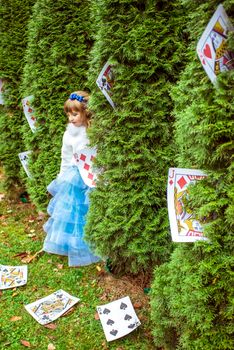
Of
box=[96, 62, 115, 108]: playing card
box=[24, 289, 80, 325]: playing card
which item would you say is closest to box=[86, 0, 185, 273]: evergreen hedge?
box=[96, 62, 115, 108]: playing card

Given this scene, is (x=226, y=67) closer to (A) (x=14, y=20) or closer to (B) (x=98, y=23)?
(B) (x=98, y=23)

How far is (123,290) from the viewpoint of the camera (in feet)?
12.4

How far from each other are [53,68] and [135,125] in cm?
176

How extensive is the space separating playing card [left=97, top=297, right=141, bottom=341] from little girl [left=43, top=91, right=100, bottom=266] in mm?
894

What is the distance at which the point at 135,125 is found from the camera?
10.7ft

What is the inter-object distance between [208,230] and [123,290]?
73.4 inches

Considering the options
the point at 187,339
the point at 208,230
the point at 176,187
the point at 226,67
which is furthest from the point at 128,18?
the point at 187,339

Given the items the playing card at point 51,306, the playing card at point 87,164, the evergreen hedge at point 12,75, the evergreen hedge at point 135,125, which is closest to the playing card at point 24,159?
the evergreen hedge at point 12,75

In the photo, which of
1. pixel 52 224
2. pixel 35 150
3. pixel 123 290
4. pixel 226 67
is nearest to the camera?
pixel 226 67

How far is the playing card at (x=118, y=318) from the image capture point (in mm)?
3193

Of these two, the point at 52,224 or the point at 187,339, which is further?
the point at 52,224

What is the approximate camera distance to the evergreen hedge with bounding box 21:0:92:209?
172 inches

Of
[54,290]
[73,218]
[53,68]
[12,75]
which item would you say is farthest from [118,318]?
[12,75]

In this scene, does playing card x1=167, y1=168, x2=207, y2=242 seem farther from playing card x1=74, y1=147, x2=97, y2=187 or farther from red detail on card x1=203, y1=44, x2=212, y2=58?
playing card x1=74, y1=147, x2=97, y2=187
